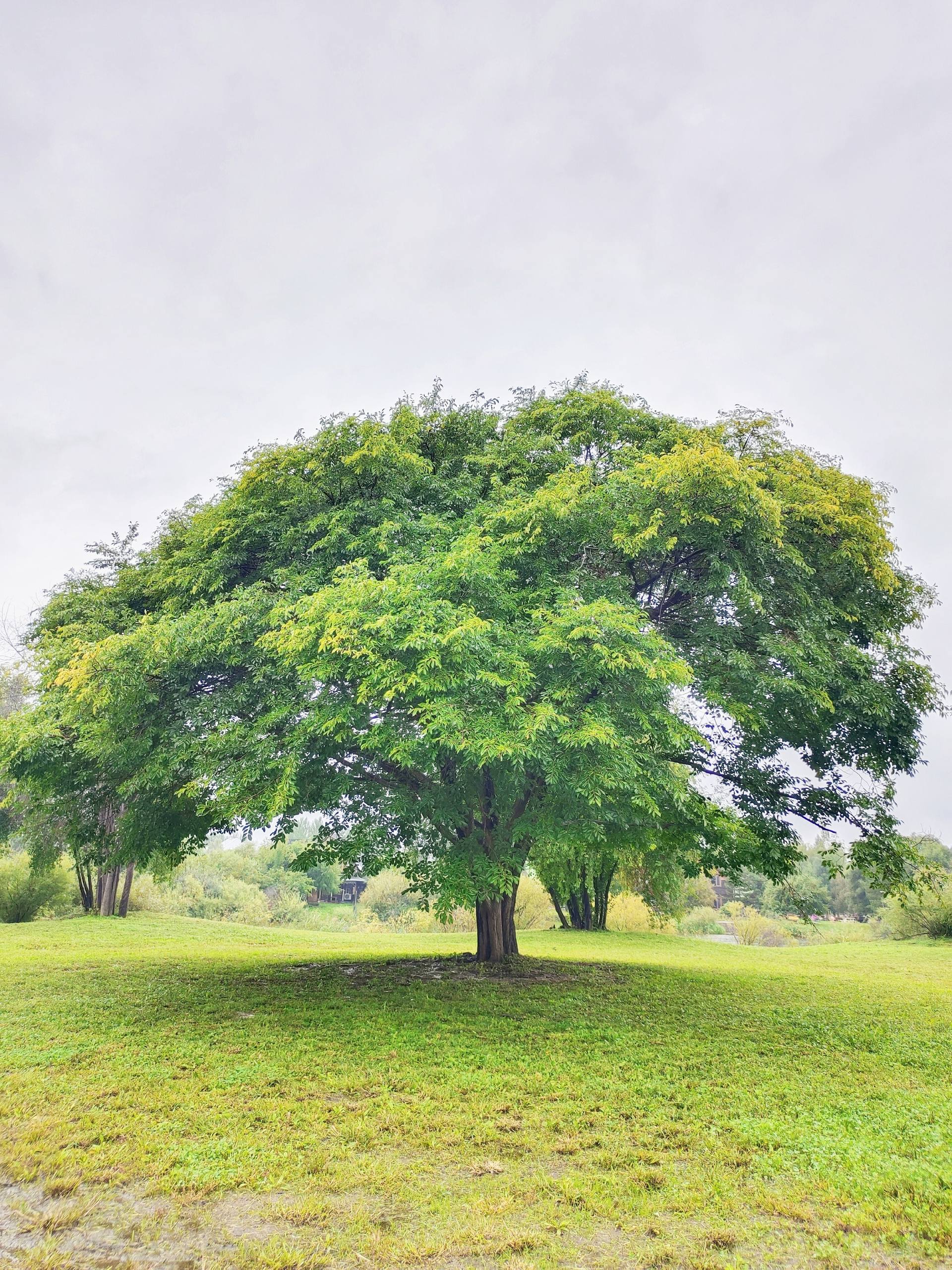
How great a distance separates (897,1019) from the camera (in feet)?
34.4

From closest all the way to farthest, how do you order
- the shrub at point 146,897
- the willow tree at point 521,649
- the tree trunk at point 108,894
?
the willow tree at point 521,649
the tree trunk at point 108,894
the shrub at point 146,897

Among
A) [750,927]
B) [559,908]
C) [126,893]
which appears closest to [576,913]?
[559,908]

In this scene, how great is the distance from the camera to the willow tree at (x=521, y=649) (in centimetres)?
804

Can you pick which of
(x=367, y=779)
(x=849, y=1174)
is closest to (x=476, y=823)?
(x=367, y=779)

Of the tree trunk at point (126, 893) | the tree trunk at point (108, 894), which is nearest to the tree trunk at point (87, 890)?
the tree trunk at point (108, 894)

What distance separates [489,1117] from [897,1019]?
28.3ft

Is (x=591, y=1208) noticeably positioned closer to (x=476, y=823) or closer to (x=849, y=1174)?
(x=849, y=1174)

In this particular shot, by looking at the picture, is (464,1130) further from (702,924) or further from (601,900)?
(702,924)

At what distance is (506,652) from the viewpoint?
26.8ft

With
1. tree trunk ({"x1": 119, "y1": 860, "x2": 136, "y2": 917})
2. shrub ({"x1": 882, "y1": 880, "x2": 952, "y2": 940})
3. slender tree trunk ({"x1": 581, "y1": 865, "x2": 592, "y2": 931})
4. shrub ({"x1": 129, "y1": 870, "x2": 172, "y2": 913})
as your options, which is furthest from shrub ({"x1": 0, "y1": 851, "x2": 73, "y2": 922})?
shrub ({"x1": 882, "y1": 880, "x2": 952, "y2": 940})

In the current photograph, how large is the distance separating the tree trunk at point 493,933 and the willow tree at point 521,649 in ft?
9.63

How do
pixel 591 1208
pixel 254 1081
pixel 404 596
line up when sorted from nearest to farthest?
pixel 591 1208 → pixel 254 1081 → pixel 404 596

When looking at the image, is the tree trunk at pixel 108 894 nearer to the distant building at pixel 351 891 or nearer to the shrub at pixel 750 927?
the shrub at pixel 750 927

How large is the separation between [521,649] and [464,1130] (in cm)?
497
